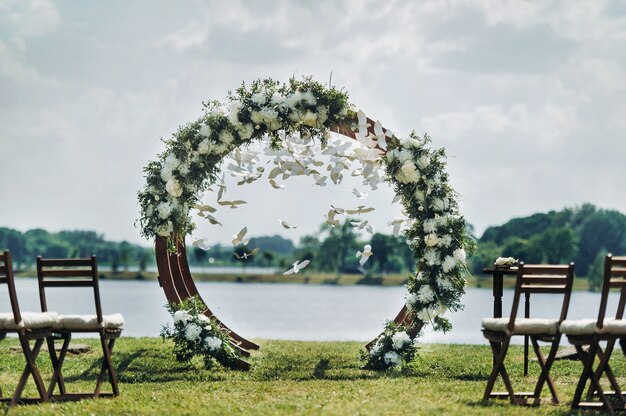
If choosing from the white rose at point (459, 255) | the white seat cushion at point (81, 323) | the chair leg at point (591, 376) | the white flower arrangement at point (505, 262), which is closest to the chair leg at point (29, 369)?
the white seat cushion at point (81, 323)

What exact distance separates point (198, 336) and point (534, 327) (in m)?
4.71

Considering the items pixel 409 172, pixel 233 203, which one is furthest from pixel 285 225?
pixel 409 172

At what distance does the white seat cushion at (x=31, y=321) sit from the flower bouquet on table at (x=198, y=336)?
3.26 m

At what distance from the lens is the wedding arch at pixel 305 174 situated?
41.2 feet

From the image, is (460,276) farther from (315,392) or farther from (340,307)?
(340,307)

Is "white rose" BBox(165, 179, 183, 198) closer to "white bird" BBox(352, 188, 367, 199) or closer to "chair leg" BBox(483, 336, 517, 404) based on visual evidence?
"white bird" BBox(352, 188, 367, 199)

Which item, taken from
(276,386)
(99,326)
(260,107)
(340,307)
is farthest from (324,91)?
(340,307)

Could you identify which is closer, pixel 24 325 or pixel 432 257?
pixel 24 325

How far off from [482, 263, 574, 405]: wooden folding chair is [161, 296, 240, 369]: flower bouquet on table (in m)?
3.83

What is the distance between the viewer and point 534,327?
9.08 metres

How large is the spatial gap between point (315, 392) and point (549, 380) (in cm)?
230

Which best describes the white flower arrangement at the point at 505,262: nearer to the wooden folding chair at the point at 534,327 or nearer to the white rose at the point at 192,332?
the wooden folding chair at the point at 534,327

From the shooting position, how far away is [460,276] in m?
12.7

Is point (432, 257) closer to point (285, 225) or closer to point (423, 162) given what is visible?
point (423, 162)
